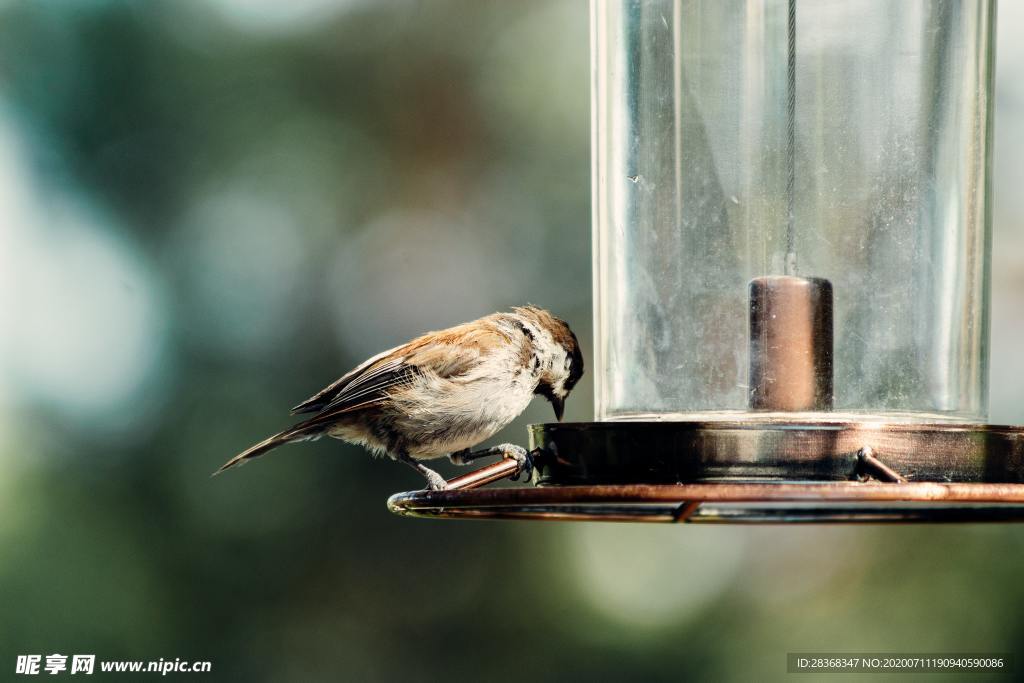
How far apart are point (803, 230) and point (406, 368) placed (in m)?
1.96

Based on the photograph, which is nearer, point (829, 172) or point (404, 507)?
point (404, 507)

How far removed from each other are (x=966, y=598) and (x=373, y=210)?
4.36 meters

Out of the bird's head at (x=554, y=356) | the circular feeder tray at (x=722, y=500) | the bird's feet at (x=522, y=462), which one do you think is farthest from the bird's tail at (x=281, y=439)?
the circular feeder tray at (x=722, y=500)

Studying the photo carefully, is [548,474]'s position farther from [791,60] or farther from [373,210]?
[373,210]

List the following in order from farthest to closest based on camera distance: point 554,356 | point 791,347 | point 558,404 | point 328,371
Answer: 1. point 328,371
2. point 558,404
3. point 554,356
4. point 791,347

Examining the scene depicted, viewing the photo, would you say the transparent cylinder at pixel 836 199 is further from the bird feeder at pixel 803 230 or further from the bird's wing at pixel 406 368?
the bird's wing at pixel 406 368

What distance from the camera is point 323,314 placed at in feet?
27.7

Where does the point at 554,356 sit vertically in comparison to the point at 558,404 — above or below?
above

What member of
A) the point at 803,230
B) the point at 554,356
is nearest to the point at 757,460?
the point at 803,230

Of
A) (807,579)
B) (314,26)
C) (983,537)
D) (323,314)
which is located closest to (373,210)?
(323,314)

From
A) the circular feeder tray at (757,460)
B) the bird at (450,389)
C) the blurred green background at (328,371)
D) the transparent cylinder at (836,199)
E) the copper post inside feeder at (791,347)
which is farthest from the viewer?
the blurred green background at (328,371)

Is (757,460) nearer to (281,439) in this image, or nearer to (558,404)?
(558,404)

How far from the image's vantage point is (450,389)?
16.2 ft

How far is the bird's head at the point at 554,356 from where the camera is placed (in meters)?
4.89
